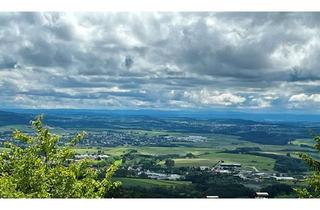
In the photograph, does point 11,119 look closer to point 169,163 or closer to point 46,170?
point 46,170

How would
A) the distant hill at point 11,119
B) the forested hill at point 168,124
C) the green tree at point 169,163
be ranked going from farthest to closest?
the green tree at point 169,163, the forested hill at point 168,124, the distant hill at point 11,119

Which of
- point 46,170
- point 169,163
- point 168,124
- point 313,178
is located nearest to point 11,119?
point 46,170

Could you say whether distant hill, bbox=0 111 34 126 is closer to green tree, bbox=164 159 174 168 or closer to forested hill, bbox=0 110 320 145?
forested hill, bbox=0 110 320 145

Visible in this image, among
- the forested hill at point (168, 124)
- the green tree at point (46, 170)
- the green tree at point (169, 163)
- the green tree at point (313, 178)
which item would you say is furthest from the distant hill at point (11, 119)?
the green tree at point (313, 178)

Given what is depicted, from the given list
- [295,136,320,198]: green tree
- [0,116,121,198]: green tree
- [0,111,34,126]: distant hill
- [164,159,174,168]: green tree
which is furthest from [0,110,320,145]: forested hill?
[295,136,320,198]: green tree

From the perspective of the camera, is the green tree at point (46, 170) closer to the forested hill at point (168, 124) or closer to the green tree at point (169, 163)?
the forested hill at point (168, 124)

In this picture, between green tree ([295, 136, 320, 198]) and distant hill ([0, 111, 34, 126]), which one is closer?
green tree ([295, 136, 320, 198])

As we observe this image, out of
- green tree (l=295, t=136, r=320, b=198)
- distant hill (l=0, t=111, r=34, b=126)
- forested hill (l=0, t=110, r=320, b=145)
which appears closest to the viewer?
green tree (l=295, t=136, r=320, b=198)
